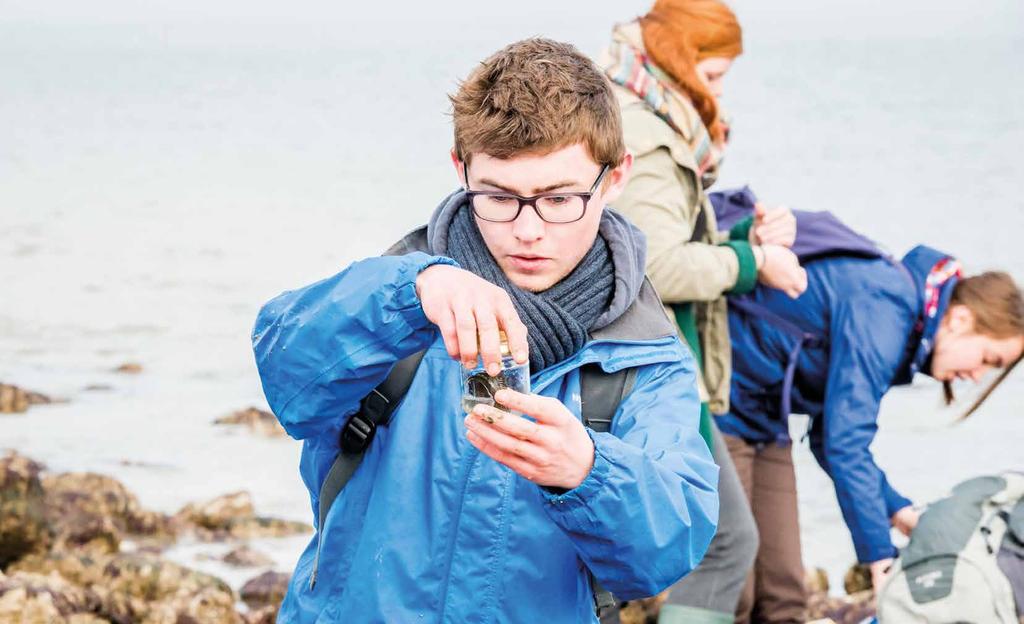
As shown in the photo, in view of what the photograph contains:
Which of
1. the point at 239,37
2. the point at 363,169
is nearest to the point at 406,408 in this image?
the point at 363,169

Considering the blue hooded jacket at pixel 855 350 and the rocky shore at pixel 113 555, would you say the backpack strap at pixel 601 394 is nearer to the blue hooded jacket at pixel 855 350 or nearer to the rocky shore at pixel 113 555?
the blue hooded jacket at pixel 855 350

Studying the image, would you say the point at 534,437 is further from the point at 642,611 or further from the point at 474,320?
the point at 642,611

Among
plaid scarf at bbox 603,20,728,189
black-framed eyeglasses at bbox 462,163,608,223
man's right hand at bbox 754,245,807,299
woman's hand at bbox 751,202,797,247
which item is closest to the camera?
black-framed eyeglasses at bbox 462,163,608,223

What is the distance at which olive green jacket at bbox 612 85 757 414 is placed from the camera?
4.05 m

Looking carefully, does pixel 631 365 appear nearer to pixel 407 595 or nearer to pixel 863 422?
pixel 407 595

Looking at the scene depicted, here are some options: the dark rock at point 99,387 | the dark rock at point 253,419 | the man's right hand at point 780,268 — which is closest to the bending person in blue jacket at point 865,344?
the man's right hand at point 780,268

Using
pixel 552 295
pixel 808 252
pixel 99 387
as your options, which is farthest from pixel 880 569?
pixel 99 387

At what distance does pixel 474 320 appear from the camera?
204cm

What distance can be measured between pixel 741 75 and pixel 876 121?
2691 mm

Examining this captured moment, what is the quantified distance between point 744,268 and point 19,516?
3.44 meters

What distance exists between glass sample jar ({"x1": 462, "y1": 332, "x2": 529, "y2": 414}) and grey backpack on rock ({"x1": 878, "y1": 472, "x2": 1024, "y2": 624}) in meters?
2.60

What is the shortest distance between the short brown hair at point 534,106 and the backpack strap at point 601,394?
1.38ft

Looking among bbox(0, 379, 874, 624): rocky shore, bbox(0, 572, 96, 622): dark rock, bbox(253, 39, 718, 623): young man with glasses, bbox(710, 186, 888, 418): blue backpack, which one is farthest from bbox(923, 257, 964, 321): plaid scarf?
bbox(0, 572, 96, 622): dark rock

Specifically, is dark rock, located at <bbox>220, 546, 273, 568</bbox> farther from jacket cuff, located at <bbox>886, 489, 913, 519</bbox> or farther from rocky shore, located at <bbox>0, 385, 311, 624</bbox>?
jacket cuff, located at <bbox>886, 489, 913, 519</bbox>
